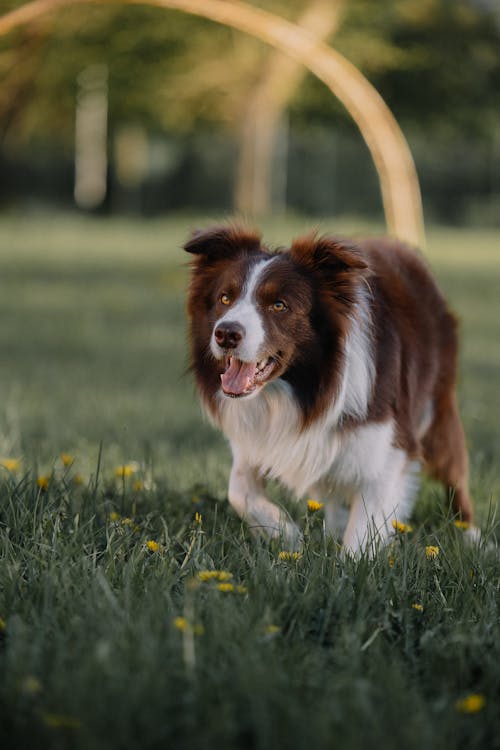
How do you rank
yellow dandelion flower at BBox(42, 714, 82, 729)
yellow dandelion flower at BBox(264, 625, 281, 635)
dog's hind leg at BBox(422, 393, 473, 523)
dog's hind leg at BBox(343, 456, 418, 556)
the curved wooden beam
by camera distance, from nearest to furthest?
yellow dandelion flower at BBox(42, 714, 82, 729) → yellow dandelion flower at BBox(264, 625, 281, 635) → dog's hind leg at BBox(343, 456, 418, 556) → dog's hind leg at BBox(422, 393, 473, 523) → the curved wooden beam

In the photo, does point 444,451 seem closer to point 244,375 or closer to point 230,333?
point 244,375

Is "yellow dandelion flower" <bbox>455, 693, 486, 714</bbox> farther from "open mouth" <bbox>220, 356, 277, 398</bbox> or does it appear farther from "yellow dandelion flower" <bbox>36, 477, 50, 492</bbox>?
"yellow dandelion flower" <bbox>36, 477, 50, 492</bbox>

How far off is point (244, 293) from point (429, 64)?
84.3ft

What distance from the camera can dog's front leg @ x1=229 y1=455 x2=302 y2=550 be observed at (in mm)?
3622

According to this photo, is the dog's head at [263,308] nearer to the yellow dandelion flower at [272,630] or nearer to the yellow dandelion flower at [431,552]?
the yellow dandelion flower at [431,552]

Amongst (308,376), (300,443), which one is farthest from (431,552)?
(308,376)

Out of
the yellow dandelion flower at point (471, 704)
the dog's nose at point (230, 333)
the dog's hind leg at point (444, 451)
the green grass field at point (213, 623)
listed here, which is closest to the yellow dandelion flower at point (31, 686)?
the green grass field at point (213, 623)

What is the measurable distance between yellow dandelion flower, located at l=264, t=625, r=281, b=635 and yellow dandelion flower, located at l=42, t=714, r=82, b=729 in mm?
605

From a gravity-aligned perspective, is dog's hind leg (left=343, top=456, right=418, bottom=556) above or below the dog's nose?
below

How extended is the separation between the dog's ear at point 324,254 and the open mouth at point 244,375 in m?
0.42

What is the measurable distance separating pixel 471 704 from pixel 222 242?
2.10m

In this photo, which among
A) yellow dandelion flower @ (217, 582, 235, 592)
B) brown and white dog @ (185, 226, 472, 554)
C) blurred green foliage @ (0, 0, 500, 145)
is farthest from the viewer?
blurred green foliage @ (0, 0, 500, 145)

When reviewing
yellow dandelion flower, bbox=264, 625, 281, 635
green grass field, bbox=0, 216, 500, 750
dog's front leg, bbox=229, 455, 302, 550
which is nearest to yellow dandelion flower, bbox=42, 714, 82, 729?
green grass field, bbox=0, 216, 500, 750

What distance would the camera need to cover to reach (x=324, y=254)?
382 centimetres
